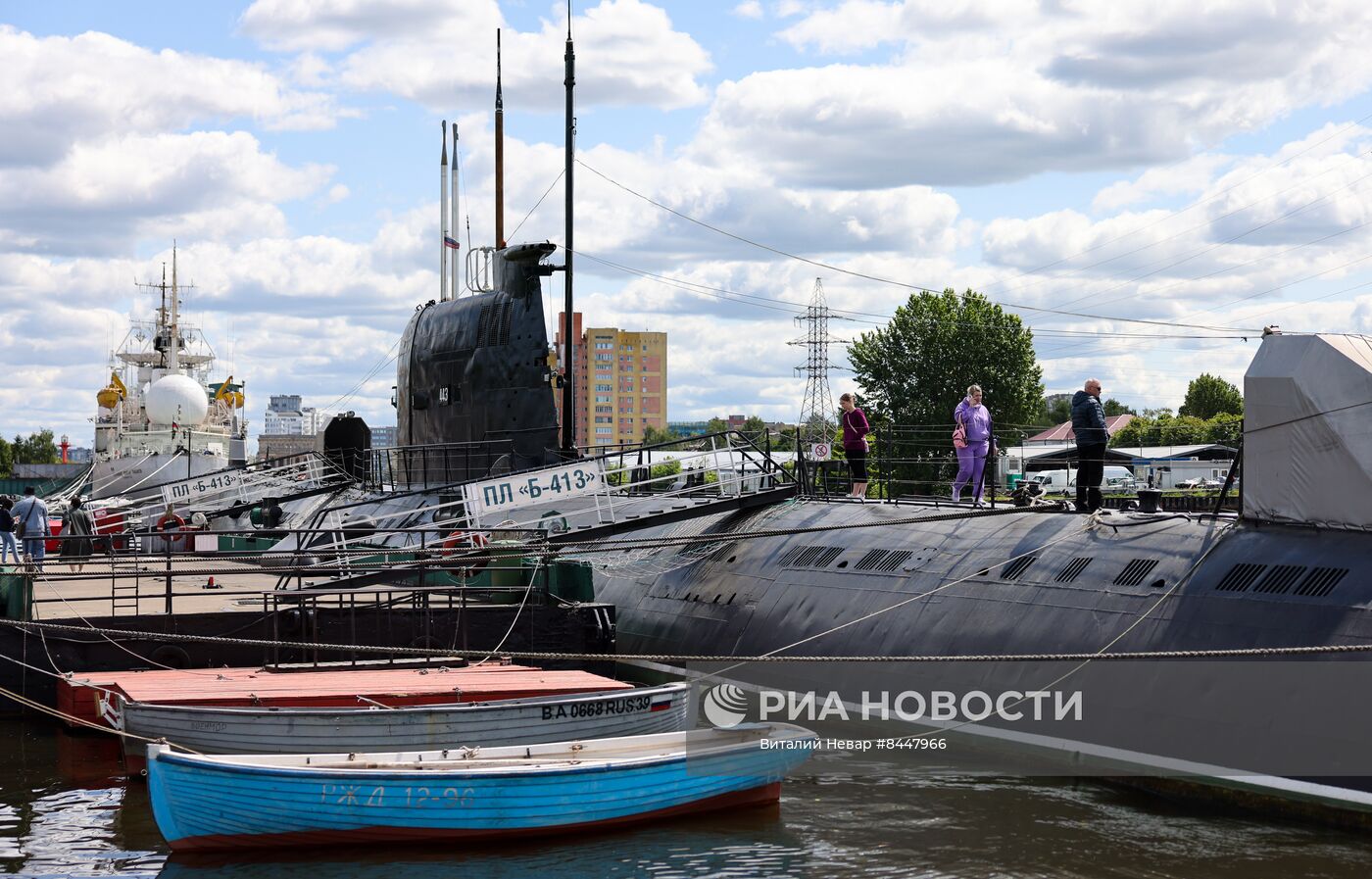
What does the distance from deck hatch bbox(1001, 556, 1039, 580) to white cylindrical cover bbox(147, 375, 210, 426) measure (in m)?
46.6

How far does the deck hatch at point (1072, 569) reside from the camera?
484 inches

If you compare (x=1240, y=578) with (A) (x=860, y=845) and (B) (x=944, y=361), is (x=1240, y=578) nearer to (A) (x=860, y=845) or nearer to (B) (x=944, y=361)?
(A) (x=860, y=845)

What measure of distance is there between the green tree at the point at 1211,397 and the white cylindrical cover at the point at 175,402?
68426mm

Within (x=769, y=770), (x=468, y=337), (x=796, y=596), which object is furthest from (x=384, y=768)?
(x=468, y=337)

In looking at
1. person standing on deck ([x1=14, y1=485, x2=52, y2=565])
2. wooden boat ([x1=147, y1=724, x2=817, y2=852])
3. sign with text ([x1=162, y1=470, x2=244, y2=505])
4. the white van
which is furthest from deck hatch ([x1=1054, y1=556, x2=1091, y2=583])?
sign with text ([x1=162, y1=470, x2=244, y2=505])

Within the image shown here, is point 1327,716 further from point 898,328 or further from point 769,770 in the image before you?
point 898,328

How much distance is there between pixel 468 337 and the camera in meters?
22.5

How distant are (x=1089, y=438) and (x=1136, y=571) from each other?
2.72m

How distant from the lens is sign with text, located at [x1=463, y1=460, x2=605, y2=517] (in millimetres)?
18828

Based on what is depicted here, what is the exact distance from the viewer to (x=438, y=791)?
404 inches

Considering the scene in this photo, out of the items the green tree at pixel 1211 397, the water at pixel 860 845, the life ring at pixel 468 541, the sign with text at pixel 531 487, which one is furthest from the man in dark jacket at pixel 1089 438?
the green tree at pixel 1211 397

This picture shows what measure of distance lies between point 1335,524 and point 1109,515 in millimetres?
2516

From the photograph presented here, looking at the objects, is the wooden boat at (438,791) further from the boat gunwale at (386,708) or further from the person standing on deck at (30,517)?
the person standing on deck at (30,517)

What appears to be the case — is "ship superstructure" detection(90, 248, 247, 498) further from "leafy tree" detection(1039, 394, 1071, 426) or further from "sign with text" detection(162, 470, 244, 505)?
"leafy tree" detection(1039, 394, 1071, 426)
